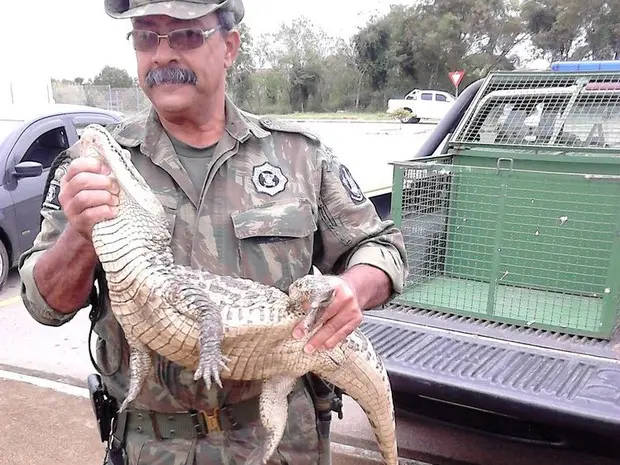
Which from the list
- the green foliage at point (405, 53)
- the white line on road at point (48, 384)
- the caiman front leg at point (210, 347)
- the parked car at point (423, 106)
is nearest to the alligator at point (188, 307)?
the caiman front leg at point (210, 347)

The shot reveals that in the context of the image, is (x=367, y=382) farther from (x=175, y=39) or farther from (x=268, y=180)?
(x=175, y=39)

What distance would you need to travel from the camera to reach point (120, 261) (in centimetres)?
175

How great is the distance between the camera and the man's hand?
1.77 meters

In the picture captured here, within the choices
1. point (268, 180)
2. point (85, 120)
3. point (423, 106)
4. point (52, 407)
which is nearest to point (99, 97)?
point (423, 106)

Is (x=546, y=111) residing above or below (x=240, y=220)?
above

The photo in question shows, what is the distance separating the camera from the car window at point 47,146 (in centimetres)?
752

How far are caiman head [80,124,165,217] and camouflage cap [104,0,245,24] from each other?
36 centimetres

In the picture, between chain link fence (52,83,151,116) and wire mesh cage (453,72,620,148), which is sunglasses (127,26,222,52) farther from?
chain link fence (52,83,151,116)

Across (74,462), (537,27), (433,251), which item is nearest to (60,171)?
(74,462)

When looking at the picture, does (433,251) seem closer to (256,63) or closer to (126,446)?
(126,446)

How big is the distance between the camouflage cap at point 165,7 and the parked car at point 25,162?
4.91 m

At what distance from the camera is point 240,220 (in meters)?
1.98

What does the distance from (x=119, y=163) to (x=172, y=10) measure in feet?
1.49

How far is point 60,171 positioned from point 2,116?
6389mm
